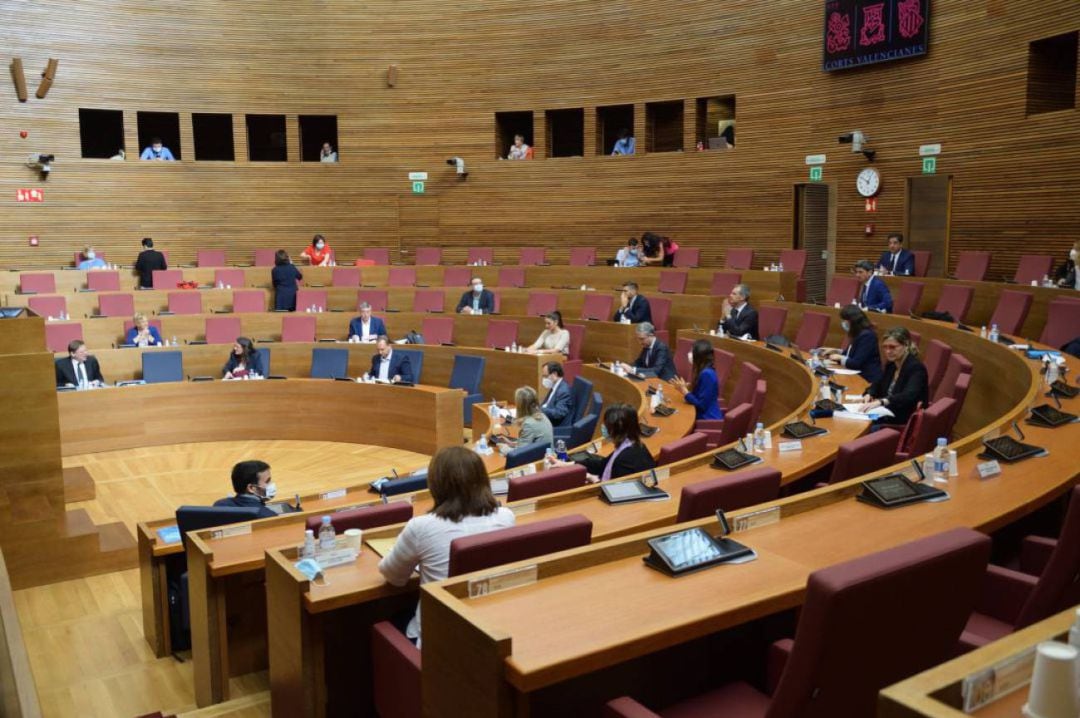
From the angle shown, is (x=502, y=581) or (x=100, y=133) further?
(x=100, y=133)

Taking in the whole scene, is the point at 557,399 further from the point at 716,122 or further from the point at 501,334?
the point at 716,122

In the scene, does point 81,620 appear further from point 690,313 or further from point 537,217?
point 537,217

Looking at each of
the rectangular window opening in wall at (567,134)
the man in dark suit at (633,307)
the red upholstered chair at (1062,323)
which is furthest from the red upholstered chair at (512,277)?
the red upholstered chair at (1062,323)

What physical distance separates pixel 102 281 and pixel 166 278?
2.44ft

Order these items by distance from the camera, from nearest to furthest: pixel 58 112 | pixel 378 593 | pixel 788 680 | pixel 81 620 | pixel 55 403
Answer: pixel 788 680
pixel 378 593
pixel 81 620
pixel 55 403
pixel 58 112

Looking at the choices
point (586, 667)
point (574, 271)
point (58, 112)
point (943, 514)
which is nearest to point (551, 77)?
point (574, 271)

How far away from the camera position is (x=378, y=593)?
9.87 feet

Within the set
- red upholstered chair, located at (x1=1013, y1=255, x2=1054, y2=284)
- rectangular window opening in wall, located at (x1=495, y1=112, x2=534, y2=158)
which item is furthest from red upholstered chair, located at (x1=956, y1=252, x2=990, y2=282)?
rectangular window opening in wall, located at (x1=495, y1=112, x2=534, y2=158)

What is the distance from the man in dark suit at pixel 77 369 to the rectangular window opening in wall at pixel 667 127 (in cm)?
820

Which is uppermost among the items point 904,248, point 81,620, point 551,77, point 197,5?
point 197,5

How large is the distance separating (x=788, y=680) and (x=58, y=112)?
47.4 ft

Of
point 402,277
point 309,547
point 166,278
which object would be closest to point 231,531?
point 309,547

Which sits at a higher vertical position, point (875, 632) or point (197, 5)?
point (197, 5)

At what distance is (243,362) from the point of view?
10039mm
